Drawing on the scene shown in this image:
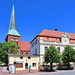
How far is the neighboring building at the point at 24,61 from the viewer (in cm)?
2853

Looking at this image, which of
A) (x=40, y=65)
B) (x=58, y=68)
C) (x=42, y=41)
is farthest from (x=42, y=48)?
(x=58, y=68)

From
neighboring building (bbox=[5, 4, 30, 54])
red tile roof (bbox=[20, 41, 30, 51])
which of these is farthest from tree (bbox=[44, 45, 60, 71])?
red tile roof (bbox=[20, 41, 30, 51])

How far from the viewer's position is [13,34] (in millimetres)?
64875

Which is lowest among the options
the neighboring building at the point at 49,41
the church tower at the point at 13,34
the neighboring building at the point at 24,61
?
the neighboring building at the point at 24,61

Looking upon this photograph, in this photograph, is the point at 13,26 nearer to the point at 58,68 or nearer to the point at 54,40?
the point at 54,40

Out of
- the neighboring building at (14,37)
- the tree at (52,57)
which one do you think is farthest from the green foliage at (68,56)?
the neighboring building at (14,37)

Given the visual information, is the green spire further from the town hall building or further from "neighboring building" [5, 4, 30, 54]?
the town hall building

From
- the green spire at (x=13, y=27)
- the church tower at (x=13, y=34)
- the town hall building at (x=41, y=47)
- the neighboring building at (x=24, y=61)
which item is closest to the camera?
the neighboring building at (x=24, y=61)

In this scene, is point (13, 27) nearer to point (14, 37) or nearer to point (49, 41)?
point (14, 37)

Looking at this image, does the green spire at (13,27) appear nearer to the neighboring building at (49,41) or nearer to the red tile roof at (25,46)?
the red tile roof at (25,46)

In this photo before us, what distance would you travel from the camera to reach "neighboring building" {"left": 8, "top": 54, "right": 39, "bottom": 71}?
2853 centimetres

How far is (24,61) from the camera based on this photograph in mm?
29797

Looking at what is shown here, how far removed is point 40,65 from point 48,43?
7673mm

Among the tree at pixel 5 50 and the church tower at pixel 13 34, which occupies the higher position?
the church tower at pixel 13 34
